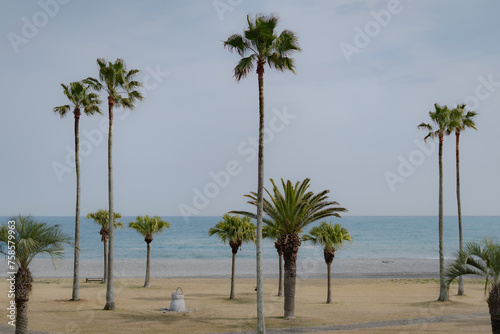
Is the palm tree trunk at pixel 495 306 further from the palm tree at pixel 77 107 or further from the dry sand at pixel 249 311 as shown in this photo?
the palm tree at pixel 77 107

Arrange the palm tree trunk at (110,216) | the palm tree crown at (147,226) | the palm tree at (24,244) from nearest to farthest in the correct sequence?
the palm tree at (24,244) → the palm tree trunk at (110,216) → the palm tree crown at (147,226)

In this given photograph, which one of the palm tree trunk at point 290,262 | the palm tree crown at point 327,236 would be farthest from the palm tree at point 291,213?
the palm tree crown at point 327,236

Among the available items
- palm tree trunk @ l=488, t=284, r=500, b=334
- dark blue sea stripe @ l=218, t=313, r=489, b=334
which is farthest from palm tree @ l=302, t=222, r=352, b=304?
palm tree trunk @ l=488, t=284, r=500, b=334

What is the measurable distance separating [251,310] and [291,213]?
741 centimetres

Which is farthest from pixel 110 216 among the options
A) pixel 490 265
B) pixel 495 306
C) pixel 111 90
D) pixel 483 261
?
pixel 495 306

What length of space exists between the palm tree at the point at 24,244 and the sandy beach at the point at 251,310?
204 inches

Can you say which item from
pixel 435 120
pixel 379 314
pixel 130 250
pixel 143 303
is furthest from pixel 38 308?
pixel 130 250

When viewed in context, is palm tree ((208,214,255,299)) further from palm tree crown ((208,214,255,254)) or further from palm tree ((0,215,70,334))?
palm tree ((0,215,70,334))

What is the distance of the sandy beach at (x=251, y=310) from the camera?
24781 millimetres

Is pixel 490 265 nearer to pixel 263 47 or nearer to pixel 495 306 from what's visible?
pixel 495 306

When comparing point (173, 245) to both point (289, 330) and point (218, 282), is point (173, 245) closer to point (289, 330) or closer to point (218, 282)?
point (218, 282)

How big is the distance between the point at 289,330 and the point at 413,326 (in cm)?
594

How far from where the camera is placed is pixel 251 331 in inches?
960

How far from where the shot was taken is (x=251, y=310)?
31.0m
